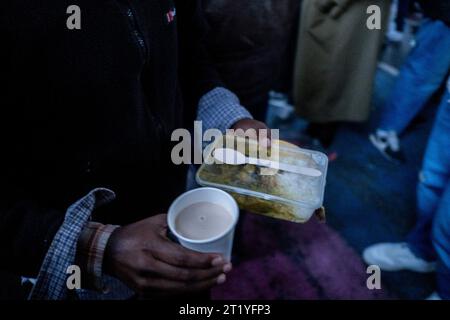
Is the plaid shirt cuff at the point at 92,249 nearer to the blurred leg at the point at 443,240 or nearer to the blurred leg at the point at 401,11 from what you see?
the blurred leg at the point at 443,240

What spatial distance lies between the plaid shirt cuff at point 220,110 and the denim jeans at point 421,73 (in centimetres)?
163

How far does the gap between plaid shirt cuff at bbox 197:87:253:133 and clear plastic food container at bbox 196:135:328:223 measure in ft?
0.38

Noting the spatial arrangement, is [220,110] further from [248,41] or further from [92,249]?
[248,41]

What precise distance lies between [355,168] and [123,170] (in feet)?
6.85

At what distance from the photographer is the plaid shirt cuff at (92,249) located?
619 mm

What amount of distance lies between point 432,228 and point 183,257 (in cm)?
127

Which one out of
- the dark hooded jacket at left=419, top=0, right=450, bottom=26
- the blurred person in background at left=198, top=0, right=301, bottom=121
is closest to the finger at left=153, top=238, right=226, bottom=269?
the blurred person in background at left=198, top=0, right=301, bottom=121

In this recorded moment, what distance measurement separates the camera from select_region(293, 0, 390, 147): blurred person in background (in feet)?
6.30

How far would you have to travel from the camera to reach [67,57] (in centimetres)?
63

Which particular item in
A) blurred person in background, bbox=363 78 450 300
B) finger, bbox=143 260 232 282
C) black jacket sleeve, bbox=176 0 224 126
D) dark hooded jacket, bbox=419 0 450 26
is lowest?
blurred person in background, bbox=363 78 450 300

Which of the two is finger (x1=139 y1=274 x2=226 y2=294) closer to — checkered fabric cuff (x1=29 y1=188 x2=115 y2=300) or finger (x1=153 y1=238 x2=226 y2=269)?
finger (x1=153 y1=238 x2=226 y2=269)

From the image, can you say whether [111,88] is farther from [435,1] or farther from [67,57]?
[435,1]

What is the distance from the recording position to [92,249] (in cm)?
62
